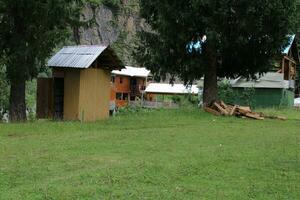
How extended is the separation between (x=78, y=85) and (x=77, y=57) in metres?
1.19

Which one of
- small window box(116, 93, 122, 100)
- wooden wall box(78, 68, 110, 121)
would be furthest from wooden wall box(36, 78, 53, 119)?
small window box(116, 93, 122, 100)

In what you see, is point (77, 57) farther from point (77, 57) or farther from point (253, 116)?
point (253, 116)

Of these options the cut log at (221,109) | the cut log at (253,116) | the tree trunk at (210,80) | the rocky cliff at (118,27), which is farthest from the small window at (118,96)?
the cut log at (253,116)

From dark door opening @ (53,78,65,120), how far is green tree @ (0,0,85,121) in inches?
89.8

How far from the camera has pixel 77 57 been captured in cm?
2152

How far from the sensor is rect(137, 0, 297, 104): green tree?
2491 cm

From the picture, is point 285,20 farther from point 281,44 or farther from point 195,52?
point 195,52

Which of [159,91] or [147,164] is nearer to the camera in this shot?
[147,164]

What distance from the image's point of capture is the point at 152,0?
2697 centimetres

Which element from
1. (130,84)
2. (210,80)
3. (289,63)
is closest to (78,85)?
(210,80)

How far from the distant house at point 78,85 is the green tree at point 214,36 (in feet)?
15.4

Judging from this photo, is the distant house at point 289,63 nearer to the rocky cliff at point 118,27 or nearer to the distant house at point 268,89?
the distant house at point 268,89

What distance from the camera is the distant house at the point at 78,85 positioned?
2120 centimetres

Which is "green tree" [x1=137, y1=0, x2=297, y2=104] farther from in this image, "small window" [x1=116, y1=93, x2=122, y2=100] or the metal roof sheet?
"small window" [x1=116, y1=93, x2=122, y2=100]
